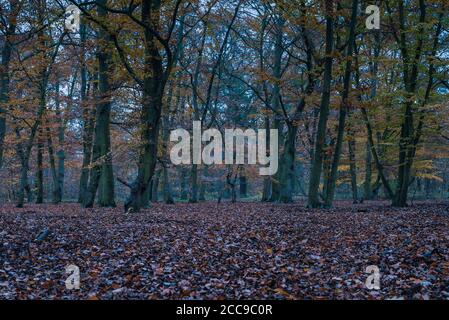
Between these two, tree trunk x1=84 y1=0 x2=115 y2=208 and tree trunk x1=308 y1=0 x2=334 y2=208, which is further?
tree trunk x1=84 y1=0 x2=115 y2=208

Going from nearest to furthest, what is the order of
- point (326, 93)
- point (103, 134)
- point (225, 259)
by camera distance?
point (225, 259) → point (326, 93) → point (103, 134)

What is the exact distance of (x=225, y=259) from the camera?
818 cm

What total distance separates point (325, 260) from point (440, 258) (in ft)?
6.35

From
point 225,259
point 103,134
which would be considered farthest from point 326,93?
point 225,259

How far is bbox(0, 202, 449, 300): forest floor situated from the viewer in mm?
6117

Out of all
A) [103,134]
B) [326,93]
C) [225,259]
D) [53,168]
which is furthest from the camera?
[53,168]

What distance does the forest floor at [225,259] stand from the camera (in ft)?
20.1

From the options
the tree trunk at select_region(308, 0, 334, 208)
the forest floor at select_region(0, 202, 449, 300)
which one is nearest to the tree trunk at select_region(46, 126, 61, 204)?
the forest floor at select_region(0, 202, 449, 300)

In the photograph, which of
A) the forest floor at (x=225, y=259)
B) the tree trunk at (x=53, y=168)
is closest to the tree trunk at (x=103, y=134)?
the tree trunk at (x=53, y=168)

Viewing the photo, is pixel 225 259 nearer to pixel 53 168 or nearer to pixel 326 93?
pixel 326 93

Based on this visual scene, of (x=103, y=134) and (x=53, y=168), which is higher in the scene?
(x=103, y=134)

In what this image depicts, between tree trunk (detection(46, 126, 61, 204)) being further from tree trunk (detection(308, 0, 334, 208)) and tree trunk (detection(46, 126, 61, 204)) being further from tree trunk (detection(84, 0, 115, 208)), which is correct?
tree trunk (detection(308, 0, 334, 208))
